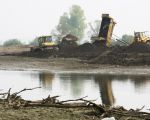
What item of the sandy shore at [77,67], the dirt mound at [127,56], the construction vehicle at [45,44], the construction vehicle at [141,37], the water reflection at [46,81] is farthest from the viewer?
Answer: the construction vehicle at [45,44]

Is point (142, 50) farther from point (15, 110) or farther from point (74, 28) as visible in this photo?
point (74, 28)

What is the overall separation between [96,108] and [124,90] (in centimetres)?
1080

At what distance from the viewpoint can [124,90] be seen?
70.7 ft

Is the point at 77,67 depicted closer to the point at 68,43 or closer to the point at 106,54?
the point at 106,54

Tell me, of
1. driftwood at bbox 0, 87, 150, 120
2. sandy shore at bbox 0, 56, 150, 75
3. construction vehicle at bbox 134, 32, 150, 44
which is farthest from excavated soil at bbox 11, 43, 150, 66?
driftwood at bbox 0, 87, 150, 120

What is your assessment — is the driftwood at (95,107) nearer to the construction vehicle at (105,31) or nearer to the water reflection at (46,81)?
the water reflection at (46,81)

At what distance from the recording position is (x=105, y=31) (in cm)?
5050

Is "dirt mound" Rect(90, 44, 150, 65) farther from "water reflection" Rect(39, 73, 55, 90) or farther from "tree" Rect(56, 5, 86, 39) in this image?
"tree" Rect(56, 5, 86, 39)

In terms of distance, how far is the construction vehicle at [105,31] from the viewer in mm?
49406

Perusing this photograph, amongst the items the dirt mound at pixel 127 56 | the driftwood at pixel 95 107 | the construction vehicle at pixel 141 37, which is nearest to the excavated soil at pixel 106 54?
the dirt mound at pixel 127 56

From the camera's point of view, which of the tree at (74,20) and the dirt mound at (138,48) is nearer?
the dirt mound at (138,48)

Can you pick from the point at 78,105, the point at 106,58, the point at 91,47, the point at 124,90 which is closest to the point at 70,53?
the point at 91,47

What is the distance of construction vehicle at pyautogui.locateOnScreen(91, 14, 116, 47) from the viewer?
162ft

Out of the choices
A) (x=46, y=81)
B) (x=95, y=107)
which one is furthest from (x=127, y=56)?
(x=95, y=107)
